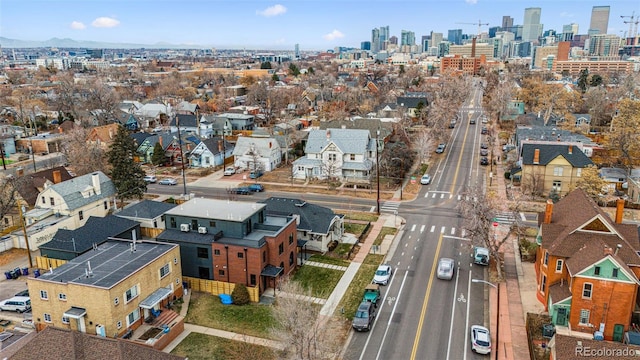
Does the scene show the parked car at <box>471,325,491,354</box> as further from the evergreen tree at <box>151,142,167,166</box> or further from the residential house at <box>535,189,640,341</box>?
the evergreen tree at <box>151,142,167,166</box>

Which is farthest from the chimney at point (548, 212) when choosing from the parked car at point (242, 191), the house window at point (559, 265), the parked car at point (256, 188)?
the parked car at point (242, 191)

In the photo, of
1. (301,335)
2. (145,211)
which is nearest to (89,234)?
(145,211)

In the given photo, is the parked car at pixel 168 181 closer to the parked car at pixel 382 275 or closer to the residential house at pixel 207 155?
the residential house at pixel 207 155

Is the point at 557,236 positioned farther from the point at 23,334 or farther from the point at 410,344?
the point at 23,334

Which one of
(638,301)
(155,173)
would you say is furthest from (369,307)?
(155,173)

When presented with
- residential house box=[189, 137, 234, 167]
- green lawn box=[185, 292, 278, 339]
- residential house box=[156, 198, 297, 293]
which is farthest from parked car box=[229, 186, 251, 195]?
green lawn box=[185, 292, 278, 339]

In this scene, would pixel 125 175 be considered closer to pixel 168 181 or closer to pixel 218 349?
pixel 168 181
